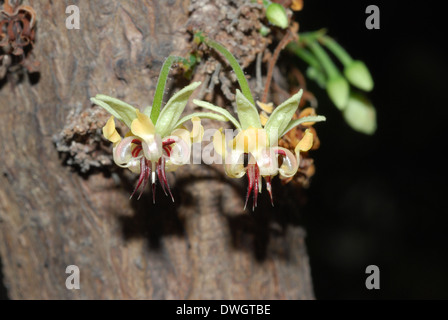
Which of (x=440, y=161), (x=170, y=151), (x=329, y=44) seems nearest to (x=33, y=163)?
(x=170, y=151)

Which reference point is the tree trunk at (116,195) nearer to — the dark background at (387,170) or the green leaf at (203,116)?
the green leaf at (203,116)

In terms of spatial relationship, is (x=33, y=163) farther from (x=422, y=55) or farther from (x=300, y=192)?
(x=422, y=55)

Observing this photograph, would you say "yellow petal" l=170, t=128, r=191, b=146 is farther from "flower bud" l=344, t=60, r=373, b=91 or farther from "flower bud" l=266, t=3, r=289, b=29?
"flower bud" l=344, t=60, r=373, b=91

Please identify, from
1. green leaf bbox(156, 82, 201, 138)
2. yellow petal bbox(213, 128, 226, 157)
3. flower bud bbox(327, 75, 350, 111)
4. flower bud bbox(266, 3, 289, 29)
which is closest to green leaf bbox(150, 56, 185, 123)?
green leaf bbox(156, 82, 201, 138)

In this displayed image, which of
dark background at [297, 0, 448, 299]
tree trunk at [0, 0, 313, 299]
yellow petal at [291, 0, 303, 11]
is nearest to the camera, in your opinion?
tree trunk at [0, 0, 313, 299]

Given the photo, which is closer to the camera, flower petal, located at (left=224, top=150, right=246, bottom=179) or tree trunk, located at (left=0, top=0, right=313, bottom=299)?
flower petal, located at (left=224, top=150, right=246, bottom=179)

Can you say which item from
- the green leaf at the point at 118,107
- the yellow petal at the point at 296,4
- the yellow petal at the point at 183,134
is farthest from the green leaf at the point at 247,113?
the yellow petal at the point at 296,4

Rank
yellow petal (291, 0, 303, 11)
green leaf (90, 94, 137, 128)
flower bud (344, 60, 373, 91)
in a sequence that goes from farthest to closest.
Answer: flower bud (344, 60, 373, 91), yellow petal (291, 0, 303, 11), green leaf (90, 94, 137, 128)

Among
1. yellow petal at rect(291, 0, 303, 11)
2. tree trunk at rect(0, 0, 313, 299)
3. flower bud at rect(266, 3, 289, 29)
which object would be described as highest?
yellow petal at rect(291, 0, 303, 11)
